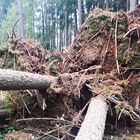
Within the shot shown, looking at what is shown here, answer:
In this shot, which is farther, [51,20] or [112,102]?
[51,20]

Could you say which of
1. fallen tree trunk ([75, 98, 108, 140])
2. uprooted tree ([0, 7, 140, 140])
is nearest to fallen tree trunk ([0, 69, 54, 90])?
uprooted tree ([0, 7, 140, 140])

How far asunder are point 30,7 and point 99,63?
145 ft

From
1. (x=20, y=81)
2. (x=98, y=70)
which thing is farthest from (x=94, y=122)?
(x=98, y=70)

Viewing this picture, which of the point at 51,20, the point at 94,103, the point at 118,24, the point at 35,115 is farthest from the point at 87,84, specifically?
the point at 51,20

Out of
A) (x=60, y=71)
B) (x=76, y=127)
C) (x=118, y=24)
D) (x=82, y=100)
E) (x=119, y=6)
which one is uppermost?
(x=119, y=6)

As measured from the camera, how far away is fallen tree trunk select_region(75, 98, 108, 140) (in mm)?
2848

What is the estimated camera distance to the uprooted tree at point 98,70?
4148mm

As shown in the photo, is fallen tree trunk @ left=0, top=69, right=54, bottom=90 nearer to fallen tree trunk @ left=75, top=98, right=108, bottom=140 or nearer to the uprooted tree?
the uprooted tree

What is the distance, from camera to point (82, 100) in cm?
472

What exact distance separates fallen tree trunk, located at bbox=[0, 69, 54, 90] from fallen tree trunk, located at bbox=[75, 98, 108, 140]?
102cm

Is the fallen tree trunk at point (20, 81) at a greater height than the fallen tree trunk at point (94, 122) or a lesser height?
greater

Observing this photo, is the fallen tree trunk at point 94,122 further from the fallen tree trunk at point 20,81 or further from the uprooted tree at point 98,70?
the fallen tree trunk at point 20,81

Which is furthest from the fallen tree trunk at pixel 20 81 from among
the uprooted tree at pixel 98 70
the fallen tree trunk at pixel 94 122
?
the fallen tree trunk at pixel 94 122

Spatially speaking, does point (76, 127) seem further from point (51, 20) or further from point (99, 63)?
point (51, 20)
